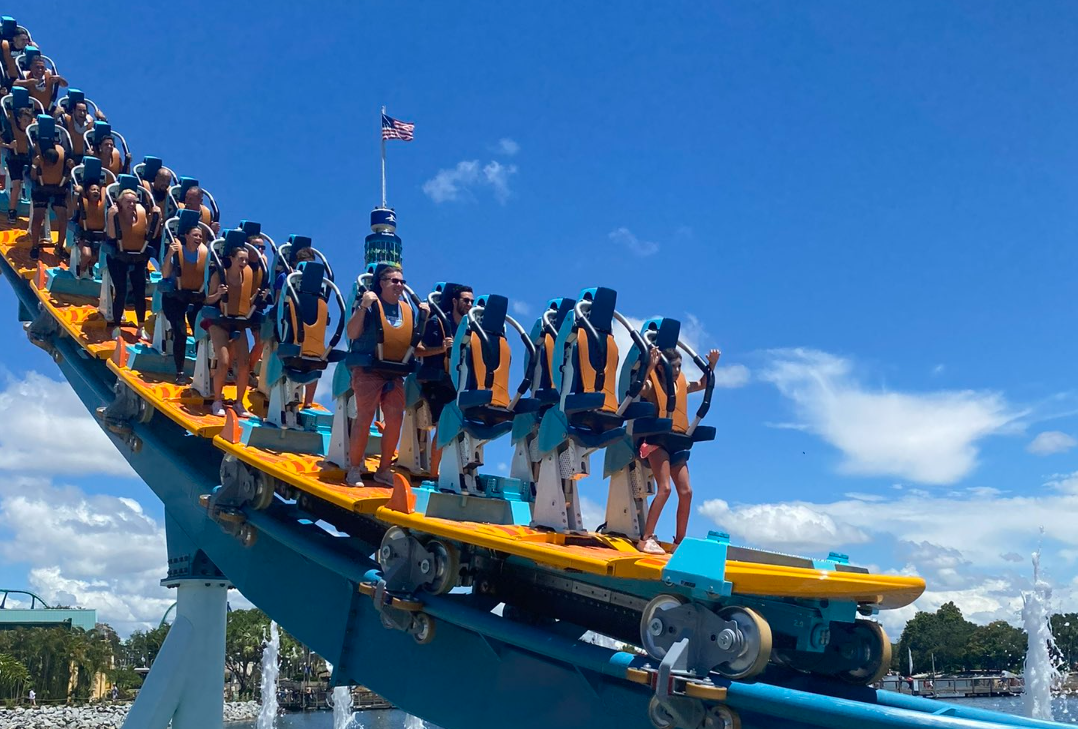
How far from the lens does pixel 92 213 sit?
597 inches

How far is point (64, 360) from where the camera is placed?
14984 mm

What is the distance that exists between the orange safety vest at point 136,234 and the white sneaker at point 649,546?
942 centimetres

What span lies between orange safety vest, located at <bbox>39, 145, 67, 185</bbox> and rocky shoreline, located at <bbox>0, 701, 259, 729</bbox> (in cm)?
3502

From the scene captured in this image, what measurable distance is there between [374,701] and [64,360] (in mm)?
55475

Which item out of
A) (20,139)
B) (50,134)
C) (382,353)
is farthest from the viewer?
(20,139)

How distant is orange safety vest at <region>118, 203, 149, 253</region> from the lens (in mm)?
13939

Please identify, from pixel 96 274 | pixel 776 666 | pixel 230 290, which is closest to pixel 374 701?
pixel 96 274

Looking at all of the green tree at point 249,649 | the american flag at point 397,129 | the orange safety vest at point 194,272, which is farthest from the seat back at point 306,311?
the green tree at point 249,649

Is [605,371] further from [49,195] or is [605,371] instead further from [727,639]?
[49,195]

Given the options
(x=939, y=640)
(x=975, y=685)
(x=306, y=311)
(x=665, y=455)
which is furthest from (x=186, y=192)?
(x=939, y=640)

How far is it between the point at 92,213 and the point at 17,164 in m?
5.40

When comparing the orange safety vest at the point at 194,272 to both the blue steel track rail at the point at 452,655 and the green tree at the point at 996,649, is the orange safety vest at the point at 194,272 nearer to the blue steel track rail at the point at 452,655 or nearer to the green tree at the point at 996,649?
the blue steel track rail at the point at 452,655

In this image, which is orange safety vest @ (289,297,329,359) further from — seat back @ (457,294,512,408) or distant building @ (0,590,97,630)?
distant building @ (0,590,97,630)

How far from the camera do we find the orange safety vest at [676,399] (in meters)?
7.84
